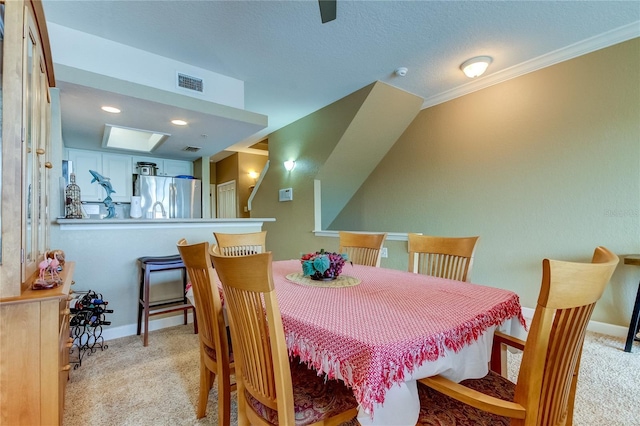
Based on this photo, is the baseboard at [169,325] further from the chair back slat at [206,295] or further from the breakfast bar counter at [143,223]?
the chair back slat at [206,295]

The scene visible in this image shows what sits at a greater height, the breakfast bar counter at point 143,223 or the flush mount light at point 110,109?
the flush mount light at point 110,109

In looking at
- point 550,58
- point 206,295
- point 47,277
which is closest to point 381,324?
point 206,295

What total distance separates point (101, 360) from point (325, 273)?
1914 millimetres

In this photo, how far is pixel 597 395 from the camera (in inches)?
66.7

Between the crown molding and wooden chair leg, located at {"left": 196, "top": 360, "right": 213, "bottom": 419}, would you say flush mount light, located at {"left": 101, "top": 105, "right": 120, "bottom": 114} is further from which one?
the crown molding

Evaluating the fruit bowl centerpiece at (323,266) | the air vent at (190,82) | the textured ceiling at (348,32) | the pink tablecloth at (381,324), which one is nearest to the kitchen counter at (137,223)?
the air vent at (190,82)

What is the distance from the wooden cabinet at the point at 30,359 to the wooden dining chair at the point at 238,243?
44.9 inches

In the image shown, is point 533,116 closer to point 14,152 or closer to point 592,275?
point 592,275

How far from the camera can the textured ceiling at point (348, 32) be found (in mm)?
2115

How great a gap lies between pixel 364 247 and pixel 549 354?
149cm

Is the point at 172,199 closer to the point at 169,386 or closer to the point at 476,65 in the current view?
the point at 169,386

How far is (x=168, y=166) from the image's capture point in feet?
15.5

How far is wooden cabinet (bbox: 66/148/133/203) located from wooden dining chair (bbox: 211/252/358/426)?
4.33 meters

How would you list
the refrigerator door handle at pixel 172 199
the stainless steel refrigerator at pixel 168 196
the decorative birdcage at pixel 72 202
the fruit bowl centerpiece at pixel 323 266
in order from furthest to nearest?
the refrigerator door handle at pixel 172 199 < the stainless steel refrigerator at pixel 168 196 < the decorative birdcage at pixel 72 202 < the fruit bowl centerpiece at pixel 323 266
